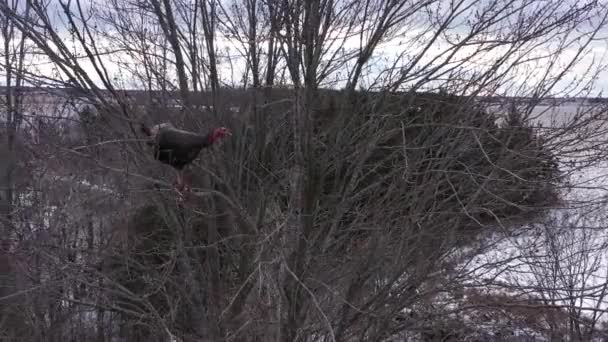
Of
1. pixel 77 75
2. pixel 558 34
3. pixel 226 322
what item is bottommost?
pixel 226 322

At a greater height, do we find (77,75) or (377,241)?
(77,75)

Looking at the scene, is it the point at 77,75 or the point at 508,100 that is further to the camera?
the point at 508,100

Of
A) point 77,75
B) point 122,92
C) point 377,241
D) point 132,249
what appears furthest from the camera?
point 132,249

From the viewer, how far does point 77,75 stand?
4715 millimetres

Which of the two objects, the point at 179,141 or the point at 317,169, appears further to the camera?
the point at 317,169

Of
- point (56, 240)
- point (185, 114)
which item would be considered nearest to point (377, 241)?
point (185, 114)

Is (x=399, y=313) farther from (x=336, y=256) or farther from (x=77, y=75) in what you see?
(x=77, y=75)

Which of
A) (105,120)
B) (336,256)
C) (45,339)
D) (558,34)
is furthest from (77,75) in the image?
(45,339)

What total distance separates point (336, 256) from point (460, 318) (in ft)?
4.93

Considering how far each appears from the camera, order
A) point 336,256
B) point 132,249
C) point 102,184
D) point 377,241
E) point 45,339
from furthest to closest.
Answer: point 45,339 → point 132,249 → point 336,256 → point 102,184 → point 377,241

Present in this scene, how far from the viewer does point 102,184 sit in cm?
597

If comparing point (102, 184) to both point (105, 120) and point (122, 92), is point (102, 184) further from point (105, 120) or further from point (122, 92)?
point (122, 92)

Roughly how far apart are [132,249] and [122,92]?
2.70m

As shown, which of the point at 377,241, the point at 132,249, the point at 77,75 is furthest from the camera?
the point at 132,249
